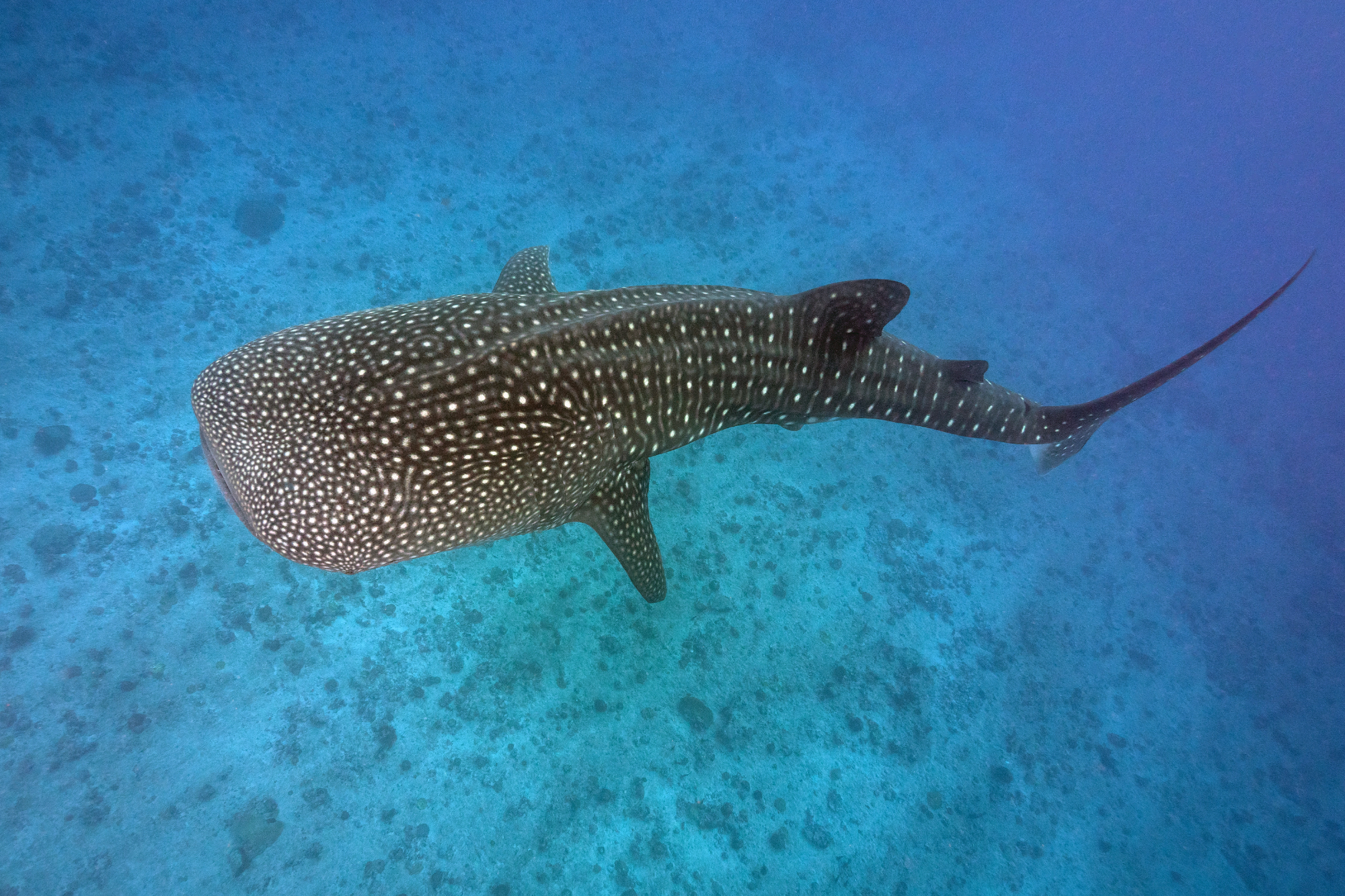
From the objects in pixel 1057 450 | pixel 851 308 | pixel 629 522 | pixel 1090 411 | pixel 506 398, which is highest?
pixel 851 308

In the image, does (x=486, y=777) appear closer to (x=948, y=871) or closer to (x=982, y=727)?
(x=948, y=871)

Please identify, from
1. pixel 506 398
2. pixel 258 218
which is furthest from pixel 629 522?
pixel 258 218

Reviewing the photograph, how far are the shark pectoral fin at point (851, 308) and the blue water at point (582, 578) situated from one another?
10.4 ft

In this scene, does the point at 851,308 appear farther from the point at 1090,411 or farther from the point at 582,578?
the point at 582,578

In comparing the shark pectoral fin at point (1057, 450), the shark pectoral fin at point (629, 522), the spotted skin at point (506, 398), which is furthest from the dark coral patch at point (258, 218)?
the shark pectoral fin at point (1057, 450)

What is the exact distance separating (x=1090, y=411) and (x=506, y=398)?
4454mm

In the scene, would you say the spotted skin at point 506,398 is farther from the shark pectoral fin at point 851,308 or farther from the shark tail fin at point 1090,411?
the shark tail fin at point 1090,411

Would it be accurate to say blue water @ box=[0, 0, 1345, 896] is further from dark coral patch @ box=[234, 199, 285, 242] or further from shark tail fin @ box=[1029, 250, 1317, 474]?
shark tail fin @ box=[1029, 250, 1317, 474]

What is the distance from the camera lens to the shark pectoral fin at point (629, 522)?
3404 mm

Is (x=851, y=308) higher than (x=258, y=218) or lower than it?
higher

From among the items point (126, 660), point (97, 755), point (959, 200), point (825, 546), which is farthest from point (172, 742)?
point (959, 200)

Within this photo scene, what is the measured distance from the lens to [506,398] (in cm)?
243

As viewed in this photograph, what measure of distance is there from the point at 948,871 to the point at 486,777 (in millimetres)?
4766

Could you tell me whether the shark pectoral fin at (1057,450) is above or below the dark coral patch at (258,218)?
above
